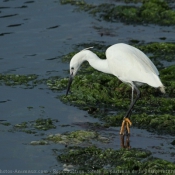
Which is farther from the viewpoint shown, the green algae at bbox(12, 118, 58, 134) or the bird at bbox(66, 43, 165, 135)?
the green algae at bbox(12, 118, 58, 134)

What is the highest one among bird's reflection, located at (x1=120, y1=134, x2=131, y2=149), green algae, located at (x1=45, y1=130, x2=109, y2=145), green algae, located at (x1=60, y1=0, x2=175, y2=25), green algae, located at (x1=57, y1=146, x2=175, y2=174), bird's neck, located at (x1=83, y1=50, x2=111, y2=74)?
bird's neck, located at (x1=83, y1=50, x2=111, y2=74)

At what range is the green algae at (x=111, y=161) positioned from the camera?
26.0 feet

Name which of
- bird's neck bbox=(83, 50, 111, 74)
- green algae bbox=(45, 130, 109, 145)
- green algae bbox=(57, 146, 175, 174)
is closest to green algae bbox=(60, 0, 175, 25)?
bird's neck bbox=(83, 50, 111, 74)

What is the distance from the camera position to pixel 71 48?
13539 millimetres

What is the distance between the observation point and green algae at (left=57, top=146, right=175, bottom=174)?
7930mm

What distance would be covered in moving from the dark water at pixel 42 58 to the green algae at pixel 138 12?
0.26 m

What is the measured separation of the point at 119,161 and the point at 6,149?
1595 mm

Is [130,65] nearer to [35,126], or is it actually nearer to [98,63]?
[98,63]

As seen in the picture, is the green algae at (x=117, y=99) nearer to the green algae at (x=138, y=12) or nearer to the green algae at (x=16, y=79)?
the green algae at (x=16, y=79)

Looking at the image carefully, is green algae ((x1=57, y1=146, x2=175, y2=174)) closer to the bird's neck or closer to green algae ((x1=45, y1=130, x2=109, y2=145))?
green algae ((x1=45, y1=130, x2=109, y2=145))

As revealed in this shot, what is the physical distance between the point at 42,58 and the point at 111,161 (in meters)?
5.16

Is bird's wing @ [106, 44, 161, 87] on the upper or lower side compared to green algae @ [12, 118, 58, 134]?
upper

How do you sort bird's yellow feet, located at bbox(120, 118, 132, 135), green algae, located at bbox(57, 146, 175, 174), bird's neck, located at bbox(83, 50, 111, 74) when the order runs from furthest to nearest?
bird's neck, located at bbox(83, 50, 111, 74), bird's yellow feet, located at bbox(120, 118, 132, 135), green algae, located at bbox(57, 146, 175, 174)

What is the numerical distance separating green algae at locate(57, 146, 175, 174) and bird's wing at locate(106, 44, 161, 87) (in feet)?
4.10
